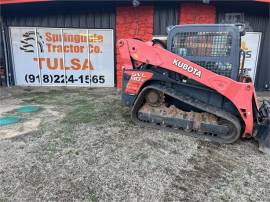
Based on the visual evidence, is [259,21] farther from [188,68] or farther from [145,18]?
[188,68]

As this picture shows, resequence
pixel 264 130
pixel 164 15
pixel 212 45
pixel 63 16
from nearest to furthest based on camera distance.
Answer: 1. pixel 264 130
2. pixel 212 45
3. pixel 164 15
4. pixel 63 16

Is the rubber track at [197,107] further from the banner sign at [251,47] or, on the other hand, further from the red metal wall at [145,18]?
the banner sign at [251,47]

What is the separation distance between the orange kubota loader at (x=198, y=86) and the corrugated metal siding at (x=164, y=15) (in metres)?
4.20

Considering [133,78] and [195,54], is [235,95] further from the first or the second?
[133,78]

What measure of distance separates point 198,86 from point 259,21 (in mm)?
6115

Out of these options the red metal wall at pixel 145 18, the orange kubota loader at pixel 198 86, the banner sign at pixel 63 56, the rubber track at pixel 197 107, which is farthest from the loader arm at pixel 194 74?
the banner sign at pixel 63 56

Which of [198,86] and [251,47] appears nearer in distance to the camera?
[198,86]

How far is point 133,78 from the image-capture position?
5.05m

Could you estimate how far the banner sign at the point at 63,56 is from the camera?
29.6 ft

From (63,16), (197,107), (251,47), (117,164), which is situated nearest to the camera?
(117,164)

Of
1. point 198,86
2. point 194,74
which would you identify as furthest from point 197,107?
point 194,74

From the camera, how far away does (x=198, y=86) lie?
454 cm

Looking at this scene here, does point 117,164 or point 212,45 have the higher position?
point 212,45

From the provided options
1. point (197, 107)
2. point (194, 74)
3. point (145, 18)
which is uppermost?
point (145, 18)
